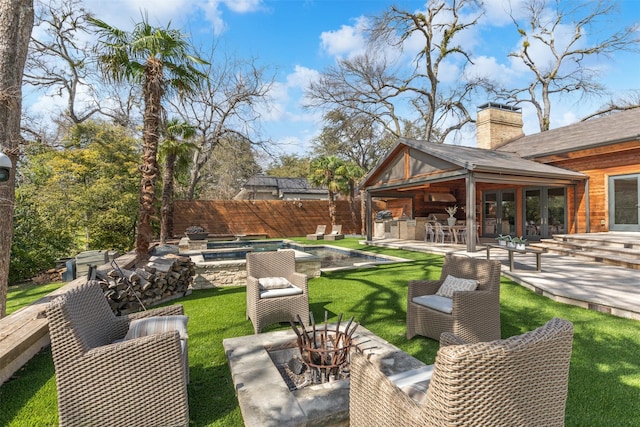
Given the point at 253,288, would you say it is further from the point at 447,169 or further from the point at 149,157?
the point at 447,169

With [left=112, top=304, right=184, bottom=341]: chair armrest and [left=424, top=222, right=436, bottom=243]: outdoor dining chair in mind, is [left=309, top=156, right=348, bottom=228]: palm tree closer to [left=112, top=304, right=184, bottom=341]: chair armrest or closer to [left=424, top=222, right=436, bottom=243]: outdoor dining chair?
[left=424, top=222, right=436, bottom=243]: outdoor dining chair

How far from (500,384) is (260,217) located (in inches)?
666

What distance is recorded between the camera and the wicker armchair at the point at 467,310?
3.13 meters

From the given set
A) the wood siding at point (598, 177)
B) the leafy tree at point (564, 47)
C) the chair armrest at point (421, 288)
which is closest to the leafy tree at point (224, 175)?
the wood siding at point (598, 177)

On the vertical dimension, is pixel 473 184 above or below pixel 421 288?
above

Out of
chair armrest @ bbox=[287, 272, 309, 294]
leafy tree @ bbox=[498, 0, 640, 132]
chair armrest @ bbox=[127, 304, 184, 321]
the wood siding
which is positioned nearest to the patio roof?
the wood siding

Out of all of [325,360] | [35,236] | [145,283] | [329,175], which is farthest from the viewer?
[329,175]

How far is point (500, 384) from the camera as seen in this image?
119 cm

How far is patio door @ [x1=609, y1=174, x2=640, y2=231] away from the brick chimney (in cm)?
590

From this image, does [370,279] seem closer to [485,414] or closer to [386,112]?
[485,414]

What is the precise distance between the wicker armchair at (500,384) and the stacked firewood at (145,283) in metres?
3.90

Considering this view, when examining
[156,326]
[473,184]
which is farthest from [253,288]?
[473,184]

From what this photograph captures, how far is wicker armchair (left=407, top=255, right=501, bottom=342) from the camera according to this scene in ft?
10.3

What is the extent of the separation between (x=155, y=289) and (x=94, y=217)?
24.4 feet
